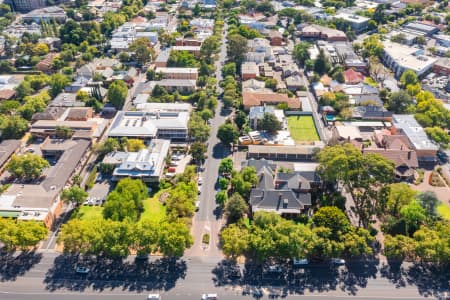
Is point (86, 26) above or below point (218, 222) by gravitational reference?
above

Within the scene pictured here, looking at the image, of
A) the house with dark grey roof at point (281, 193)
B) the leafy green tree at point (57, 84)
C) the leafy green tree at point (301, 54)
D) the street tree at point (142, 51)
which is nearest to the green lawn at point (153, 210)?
the house with dark grey roof at point (281, 193)

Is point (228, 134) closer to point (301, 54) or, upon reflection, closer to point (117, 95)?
point (117, 95)

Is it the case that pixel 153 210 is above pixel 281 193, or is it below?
below

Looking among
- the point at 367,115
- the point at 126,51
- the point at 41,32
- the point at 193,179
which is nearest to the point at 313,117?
the point at 367,115

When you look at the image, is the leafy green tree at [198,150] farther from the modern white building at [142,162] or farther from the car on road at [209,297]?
the car on road at [209,297]

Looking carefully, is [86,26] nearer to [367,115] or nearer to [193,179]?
[193,179]

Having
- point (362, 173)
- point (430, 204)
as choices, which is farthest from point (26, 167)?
point (430, 204)
